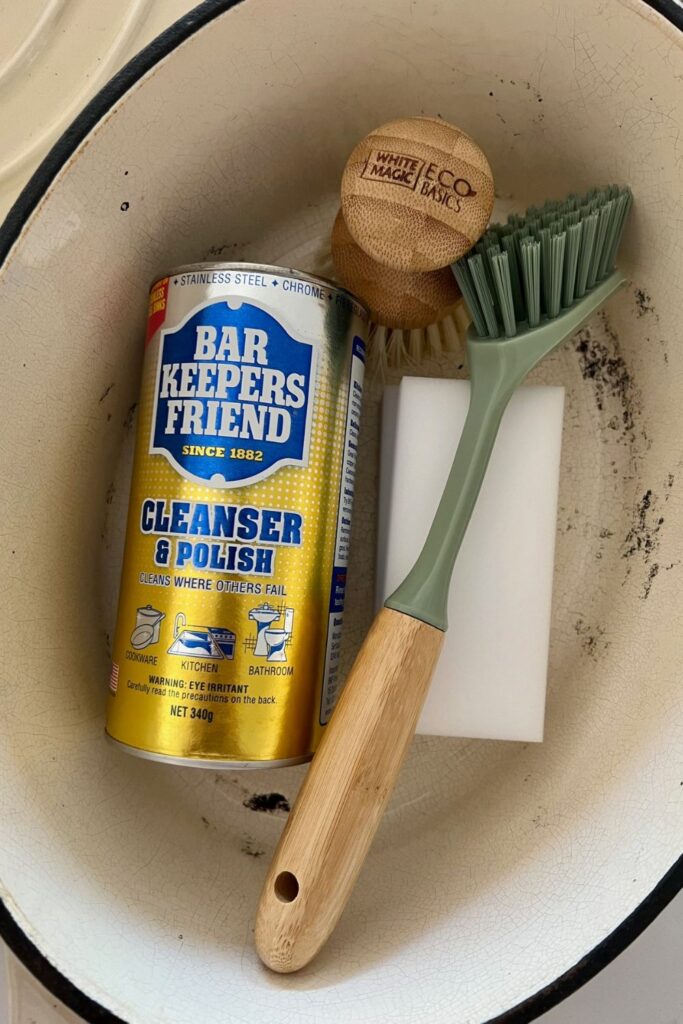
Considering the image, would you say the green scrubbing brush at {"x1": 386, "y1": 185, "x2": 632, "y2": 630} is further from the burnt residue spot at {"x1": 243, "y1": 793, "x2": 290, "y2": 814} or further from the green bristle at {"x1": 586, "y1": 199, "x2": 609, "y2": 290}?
the burnt residue spot at {"x1": 243, "y1": 793, "x2": 290, "y2": 814}

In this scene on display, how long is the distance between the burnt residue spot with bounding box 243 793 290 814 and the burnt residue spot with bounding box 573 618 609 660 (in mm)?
268

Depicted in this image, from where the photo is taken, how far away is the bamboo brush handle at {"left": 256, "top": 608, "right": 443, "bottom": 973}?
1.58 feet

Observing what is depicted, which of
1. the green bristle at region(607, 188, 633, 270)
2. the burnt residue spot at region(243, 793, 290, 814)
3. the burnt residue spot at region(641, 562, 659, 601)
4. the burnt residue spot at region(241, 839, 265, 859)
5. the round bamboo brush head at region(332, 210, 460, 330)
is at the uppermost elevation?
the green bristle at region(607, 188, 633, 270)

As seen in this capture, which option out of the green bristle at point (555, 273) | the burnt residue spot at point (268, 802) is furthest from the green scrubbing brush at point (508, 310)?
the burnt residue spot at point (268, 802)

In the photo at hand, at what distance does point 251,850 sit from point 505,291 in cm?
46

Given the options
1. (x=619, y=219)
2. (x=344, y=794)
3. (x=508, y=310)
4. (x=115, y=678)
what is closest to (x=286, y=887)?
(x=344, y=794)

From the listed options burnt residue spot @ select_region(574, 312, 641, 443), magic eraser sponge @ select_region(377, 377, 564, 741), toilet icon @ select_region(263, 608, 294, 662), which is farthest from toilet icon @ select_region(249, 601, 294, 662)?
burnt residue spot @ select_region(574, 312, 641, 443)

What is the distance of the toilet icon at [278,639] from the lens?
51cm

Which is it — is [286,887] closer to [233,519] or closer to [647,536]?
[233,519]

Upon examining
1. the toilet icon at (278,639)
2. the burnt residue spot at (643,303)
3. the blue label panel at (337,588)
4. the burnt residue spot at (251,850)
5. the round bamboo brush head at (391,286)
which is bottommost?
the burnt residue spot at (251,850)

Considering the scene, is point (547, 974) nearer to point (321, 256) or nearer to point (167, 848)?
point (167, 848)

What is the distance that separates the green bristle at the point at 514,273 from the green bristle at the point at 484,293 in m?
0.02

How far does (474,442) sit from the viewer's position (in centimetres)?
54

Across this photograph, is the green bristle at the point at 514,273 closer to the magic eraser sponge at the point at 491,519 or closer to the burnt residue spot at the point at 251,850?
the magic eraser sponge at the point at 491,519
